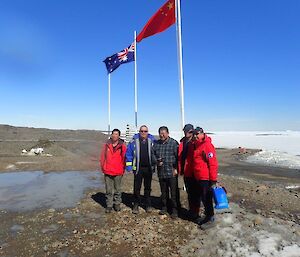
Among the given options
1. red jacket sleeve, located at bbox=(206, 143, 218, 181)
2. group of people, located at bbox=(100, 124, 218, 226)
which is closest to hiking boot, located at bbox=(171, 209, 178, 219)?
group of people, located at bbox=(100, 124, 218, 226)

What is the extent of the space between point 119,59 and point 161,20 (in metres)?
10.1

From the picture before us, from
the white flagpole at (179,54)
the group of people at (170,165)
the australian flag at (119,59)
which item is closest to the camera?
the group of people at (170,165)

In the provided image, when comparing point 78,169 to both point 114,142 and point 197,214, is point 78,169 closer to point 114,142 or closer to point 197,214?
point 114,142

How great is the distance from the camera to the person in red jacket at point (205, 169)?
6988 millimetres

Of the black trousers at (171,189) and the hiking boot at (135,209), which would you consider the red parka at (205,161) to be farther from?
the hiking boot at (135,209)

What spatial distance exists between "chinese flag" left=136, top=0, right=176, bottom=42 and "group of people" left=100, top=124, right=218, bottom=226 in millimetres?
5203

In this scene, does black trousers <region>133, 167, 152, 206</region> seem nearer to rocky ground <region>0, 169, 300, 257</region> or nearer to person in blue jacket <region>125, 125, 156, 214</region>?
person in blue jacket <region>125, 125, 156, 214</region>

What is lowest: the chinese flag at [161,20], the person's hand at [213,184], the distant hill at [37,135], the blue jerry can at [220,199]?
the blue jerry can at [220,199]

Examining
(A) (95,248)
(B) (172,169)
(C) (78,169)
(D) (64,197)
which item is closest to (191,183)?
(B) (172,169)

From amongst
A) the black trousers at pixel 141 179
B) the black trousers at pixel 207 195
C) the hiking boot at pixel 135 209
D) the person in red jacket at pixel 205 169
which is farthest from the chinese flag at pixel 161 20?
the black trousers at pixel 207 195

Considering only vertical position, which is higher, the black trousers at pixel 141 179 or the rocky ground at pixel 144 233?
the black trousers at pixel 141 179

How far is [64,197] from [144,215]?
3.15 m

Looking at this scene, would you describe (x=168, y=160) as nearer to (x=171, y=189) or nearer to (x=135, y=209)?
(x=171, y=189)

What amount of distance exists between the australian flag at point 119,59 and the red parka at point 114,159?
43.9 ft
